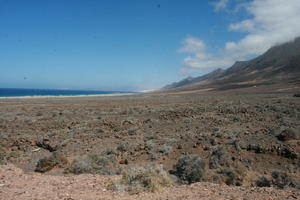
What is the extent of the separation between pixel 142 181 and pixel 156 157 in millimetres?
4191

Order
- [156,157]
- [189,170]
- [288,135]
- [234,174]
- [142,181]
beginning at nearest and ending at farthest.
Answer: [142,181], [189,170], [234,174], [156,157], [288,135]

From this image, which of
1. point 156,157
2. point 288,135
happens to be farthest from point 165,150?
point 288,135

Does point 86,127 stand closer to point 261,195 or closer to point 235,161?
point 235,161

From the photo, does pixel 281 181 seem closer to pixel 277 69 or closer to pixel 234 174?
pixel 234 174

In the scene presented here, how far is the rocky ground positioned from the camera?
236 inches

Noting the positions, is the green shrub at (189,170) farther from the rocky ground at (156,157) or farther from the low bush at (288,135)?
the low bush at (288,135)

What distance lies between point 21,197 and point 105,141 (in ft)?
25.8

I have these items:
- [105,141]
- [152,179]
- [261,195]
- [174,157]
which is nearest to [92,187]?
[152,179]

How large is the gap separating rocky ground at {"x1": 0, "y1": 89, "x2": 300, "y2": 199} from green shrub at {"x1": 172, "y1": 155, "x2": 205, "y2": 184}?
0.03 m

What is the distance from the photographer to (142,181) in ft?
20.5

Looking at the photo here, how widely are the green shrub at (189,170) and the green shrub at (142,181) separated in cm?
147

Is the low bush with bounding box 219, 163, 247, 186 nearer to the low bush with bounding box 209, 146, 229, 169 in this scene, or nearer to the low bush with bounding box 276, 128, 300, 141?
the low bush with bounding box 209, 146, 229, 169

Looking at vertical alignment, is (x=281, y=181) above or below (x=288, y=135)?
below

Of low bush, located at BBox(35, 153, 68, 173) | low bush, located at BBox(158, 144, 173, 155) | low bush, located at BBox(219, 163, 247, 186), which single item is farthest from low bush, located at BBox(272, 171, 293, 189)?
low bush, located at BBox(35, 153, 68, 173)
